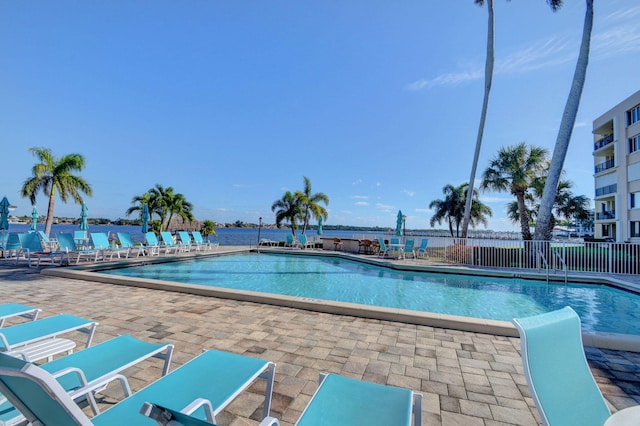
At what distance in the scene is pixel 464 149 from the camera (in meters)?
17.5

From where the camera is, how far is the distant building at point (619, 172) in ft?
61.8

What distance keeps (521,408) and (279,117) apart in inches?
750

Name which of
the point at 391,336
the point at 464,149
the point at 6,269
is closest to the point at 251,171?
the point at 464,149

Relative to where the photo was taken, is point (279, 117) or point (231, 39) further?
point (279, 117)

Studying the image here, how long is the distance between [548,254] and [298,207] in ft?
50.5

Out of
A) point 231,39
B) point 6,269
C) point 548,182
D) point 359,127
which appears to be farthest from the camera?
point 359,127

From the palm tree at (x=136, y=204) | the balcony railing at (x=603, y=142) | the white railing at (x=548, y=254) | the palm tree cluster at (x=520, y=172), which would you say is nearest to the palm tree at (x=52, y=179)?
the palm tree at (x=136, y=204)

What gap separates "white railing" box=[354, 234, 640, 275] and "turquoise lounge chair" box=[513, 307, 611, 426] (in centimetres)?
889

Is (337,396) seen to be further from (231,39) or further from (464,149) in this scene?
(464,149)

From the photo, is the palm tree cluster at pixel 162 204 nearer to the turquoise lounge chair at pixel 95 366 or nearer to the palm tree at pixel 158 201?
the palm tree at pixel 158 201

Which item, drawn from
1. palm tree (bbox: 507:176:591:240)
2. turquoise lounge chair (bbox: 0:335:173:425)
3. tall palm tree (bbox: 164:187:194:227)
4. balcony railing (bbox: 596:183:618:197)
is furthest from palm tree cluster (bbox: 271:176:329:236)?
balcony railing (bbox: 596:183:618:197)

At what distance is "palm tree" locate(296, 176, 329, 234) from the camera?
21.6 m

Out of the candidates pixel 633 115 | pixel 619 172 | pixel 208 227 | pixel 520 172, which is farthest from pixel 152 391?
pixel 633 115

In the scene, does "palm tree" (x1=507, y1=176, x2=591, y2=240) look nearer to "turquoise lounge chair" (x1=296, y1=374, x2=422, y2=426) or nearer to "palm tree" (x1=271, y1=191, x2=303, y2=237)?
"palm tree" (x1=271, y1=191, x2=303, y2=237)
